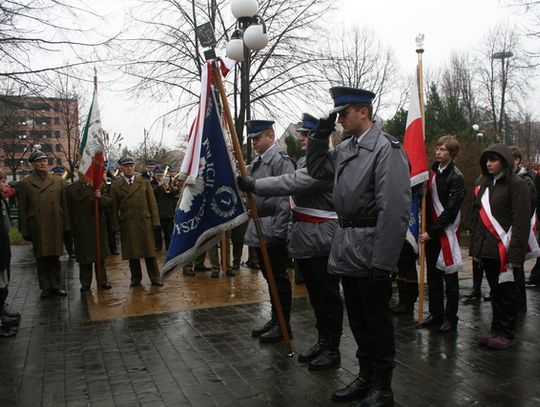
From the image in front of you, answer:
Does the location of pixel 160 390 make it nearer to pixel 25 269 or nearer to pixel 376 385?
pixel 376 385

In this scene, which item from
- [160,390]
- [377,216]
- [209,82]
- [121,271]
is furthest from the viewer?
[121,271]

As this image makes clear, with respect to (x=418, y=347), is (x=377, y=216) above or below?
above

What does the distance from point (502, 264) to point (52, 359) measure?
462 cm

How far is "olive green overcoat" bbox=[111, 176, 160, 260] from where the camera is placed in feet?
28.2

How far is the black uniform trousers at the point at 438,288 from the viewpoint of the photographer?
588cm

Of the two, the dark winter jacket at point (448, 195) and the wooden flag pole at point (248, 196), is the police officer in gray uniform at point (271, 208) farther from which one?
the dark winter jacket at point (448, 195)

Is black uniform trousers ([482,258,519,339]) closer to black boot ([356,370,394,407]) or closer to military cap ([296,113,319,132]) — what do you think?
black boot ([356,370,394,407])

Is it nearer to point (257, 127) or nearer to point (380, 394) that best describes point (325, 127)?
point (257, 127)

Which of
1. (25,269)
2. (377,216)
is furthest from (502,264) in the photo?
(25,269)

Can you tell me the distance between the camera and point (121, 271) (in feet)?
34.6

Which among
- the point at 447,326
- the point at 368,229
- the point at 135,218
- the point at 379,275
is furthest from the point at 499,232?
the point at 135,218

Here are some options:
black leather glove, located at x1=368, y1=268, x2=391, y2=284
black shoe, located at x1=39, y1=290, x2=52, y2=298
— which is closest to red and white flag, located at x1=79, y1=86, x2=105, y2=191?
black shoe, located at x1=39, y1=290, x2=52, y2=298

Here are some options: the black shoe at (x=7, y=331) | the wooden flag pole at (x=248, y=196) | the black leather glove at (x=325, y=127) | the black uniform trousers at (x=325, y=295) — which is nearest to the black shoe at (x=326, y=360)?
the black uniform trousers at (x=325, y=295)

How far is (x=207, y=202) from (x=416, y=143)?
271 cm
